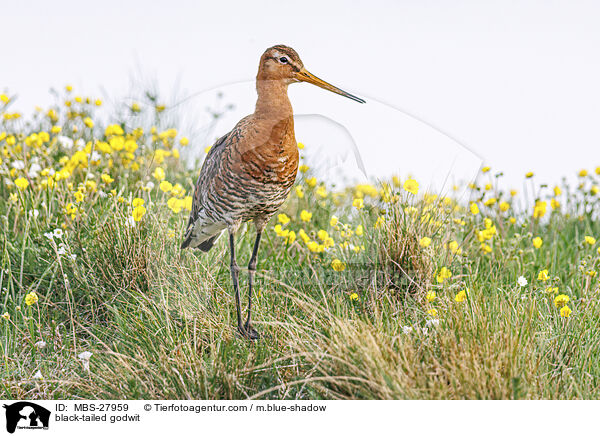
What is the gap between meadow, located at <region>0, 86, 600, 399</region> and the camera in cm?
317

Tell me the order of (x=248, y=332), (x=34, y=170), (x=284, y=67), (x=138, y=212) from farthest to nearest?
1. (x=34, y=170)
2. (x=138, y=212)
3. (x=248, y=332)
4. (x=284, y=67)

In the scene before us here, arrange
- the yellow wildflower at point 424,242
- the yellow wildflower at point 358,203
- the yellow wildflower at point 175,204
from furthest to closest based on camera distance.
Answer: the yellow wildflower at point 175,204 < the yellow wildflower at point 424,242 < the yellow wildflower at point 358,203

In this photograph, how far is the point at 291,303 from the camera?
3.96m

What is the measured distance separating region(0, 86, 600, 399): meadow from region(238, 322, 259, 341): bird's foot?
1.8 inches

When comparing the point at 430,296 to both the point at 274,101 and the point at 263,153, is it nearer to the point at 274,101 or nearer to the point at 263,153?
the point at 263,153

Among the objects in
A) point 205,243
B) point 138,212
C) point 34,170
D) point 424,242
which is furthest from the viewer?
point 34,170

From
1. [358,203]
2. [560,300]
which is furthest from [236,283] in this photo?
[560,300]

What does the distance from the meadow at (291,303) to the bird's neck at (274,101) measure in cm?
53

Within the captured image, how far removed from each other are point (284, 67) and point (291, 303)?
149 cm

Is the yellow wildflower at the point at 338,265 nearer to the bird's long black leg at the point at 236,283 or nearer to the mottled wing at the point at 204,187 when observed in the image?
the bird's long black leg at the point at 236,283

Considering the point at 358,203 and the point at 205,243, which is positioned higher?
the point at 358,203
